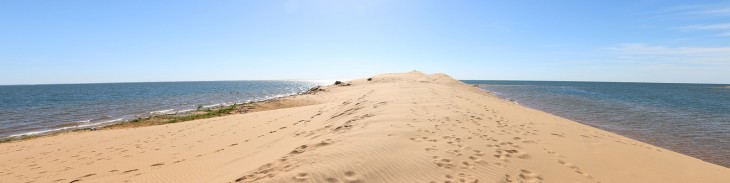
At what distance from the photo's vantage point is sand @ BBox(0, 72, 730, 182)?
6141mm

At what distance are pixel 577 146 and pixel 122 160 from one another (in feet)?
41.2

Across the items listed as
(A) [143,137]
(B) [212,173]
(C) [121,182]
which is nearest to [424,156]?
(B) [212,173]

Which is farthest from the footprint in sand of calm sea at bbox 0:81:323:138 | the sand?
calm sea at bbox 0:81:323:138

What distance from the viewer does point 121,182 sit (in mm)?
7402

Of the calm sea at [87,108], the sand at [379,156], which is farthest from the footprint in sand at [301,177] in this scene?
the calm sea at [87,108]

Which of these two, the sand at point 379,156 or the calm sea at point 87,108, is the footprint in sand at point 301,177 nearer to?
the sand at point 379,156

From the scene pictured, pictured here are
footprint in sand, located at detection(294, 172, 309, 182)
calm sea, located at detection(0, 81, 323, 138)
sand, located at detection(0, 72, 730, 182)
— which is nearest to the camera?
footprint in sand, located at detection(294, 172, 309, 182)

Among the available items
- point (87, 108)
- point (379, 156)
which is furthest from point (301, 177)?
point (87, 108)

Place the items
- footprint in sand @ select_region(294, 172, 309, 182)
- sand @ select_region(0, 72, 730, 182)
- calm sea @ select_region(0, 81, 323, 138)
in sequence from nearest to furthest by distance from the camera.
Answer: footprint in sand @ select_region(294, 172, 309, 182) → sand @ select_region(0, 72, 730, 182) → calm sea @ select_region(0, 81, 323, 138)

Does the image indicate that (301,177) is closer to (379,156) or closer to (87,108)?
(379,156)

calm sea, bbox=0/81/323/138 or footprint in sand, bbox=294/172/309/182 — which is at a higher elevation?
footprint in sand, bbox=294/172/309/182

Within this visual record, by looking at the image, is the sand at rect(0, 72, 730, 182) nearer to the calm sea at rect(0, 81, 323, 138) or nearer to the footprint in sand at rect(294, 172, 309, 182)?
the footprint in sand at rect(294, 172, 309, 182)

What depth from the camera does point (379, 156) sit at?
258 inches

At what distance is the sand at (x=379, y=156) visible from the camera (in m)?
6.14
